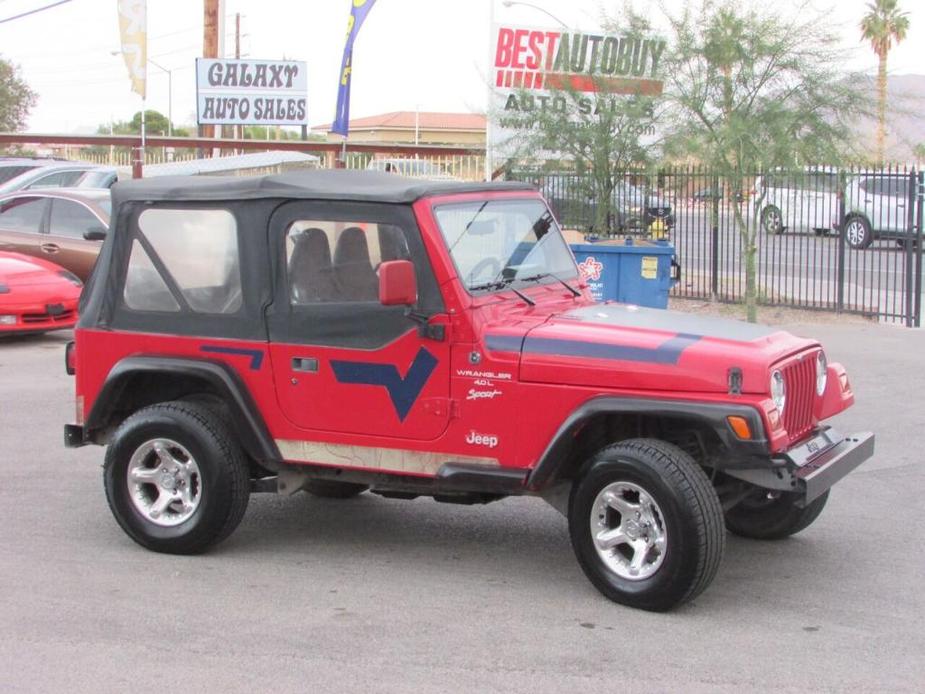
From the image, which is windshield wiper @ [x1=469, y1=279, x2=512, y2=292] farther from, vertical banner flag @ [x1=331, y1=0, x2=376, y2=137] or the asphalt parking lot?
vertical banner flag @ [x1=331, y1=0, x2=376, y2=137]

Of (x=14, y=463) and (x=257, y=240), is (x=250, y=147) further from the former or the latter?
(x=257, y=240)

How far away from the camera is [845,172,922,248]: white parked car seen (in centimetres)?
1622

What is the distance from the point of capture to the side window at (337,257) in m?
5.82

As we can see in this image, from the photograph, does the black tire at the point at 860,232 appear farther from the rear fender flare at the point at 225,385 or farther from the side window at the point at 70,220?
the rear fender flare at the point at 225,385

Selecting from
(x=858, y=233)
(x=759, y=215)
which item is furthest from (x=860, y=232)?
(x=759, y=215)

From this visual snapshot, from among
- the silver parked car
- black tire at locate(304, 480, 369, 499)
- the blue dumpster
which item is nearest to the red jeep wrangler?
black tire at locate(304, 480, 369, 499)

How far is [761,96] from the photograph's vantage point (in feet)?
50.4

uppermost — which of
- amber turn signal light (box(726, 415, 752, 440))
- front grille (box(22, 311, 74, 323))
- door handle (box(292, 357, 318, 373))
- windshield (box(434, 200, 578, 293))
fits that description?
windshield (box(434, 200, 578, 293))

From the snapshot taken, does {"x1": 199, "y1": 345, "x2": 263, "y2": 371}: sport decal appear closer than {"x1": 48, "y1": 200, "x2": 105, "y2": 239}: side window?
Yes

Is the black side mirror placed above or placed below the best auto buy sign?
below

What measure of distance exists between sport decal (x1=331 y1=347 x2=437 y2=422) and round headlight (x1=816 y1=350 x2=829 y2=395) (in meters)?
1.89

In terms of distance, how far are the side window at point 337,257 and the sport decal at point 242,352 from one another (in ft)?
1.08

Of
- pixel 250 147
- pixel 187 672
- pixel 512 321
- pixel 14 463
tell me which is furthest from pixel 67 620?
pixel 250 147

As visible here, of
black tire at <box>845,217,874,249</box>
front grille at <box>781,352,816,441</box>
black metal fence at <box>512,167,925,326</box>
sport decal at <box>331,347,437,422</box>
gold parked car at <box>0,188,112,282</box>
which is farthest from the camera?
black tire at <box>845,217,874,249</box>
